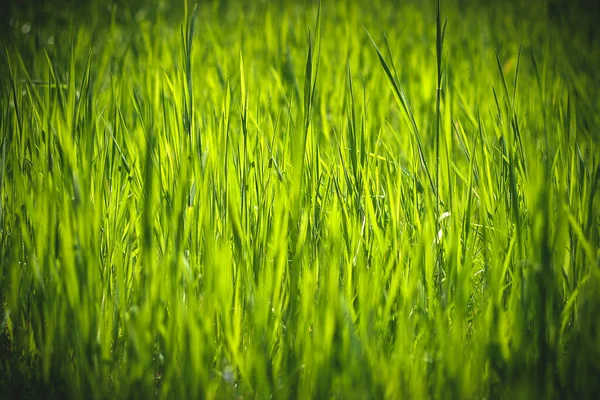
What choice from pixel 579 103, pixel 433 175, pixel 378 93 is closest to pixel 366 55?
pixel 378 93

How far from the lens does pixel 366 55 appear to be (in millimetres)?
2172

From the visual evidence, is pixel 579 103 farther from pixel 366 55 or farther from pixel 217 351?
pixel 217 351

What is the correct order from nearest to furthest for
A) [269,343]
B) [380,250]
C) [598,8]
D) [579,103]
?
[269,343], [380,250], [579,103], [598,8]

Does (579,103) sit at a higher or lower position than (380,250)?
higher

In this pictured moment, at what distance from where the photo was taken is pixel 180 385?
68 cm

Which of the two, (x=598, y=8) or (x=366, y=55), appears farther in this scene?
(x=598, y=8)

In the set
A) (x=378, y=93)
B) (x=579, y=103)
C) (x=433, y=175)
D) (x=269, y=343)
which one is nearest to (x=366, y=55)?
(x=378, y=93)

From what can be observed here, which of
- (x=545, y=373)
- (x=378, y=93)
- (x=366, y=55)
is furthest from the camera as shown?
(x=366, y=55)

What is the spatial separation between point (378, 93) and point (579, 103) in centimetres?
59

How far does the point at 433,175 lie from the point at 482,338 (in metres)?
0.42

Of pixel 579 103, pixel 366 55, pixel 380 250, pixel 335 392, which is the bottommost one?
pixel 335 392

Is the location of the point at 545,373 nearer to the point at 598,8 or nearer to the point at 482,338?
the point at 482,338

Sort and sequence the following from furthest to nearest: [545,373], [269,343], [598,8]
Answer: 1. [598,8]
2. [269,343]
3. [545,373]

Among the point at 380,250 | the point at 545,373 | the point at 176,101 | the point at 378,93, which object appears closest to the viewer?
the point at 545,373
